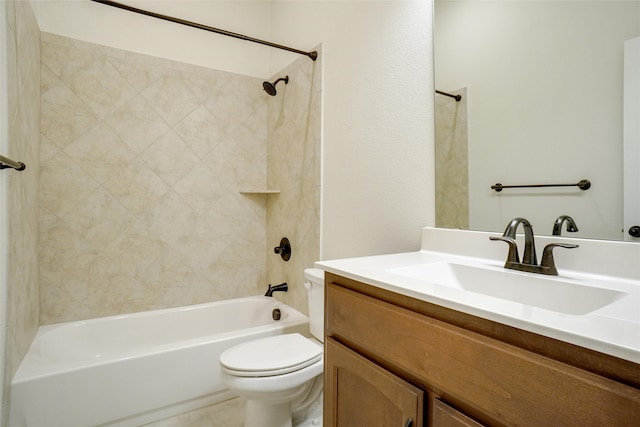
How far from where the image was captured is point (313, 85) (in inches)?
76.9

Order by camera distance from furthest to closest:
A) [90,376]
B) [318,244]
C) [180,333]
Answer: [180,333], [318,244], [90,376]

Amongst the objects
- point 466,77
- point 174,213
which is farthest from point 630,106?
point 174,213

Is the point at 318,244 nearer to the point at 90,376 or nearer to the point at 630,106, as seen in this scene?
the point at 90,376

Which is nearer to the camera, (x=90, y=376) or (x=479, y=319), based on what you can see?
(x=479, y=319)

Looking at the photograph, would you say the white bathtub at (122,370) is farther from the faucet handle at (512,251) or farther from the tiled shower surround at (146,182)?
the faucet handle at (512,251)

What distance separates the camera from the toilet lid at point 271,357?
1313 millimetres

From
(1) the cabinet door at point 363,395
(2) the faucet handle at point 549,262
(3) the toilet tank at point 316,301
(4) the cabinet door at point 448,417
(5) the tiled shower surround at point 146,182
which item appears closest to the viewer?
(4) the cabinet door at point 448,417

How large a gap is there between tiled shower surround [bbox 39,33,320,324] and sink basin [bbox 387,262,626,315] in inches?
38.6

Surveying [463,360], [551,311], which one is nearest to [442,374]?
[463,360]

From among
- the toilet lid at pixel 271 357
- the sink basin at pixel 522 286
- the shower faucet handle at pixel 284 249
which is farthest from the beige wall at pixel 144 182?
the sink basin at pixel 522 286

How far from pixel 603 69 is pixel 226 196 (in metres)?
2.15

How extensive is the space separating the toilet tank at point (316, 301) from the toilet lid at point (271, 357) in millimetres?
75

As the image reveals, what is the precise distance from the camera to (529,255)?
91cm

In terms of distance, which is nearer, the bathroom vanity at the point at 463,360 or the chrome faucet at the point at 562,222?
the bathroom vanity at the point at 463,360
